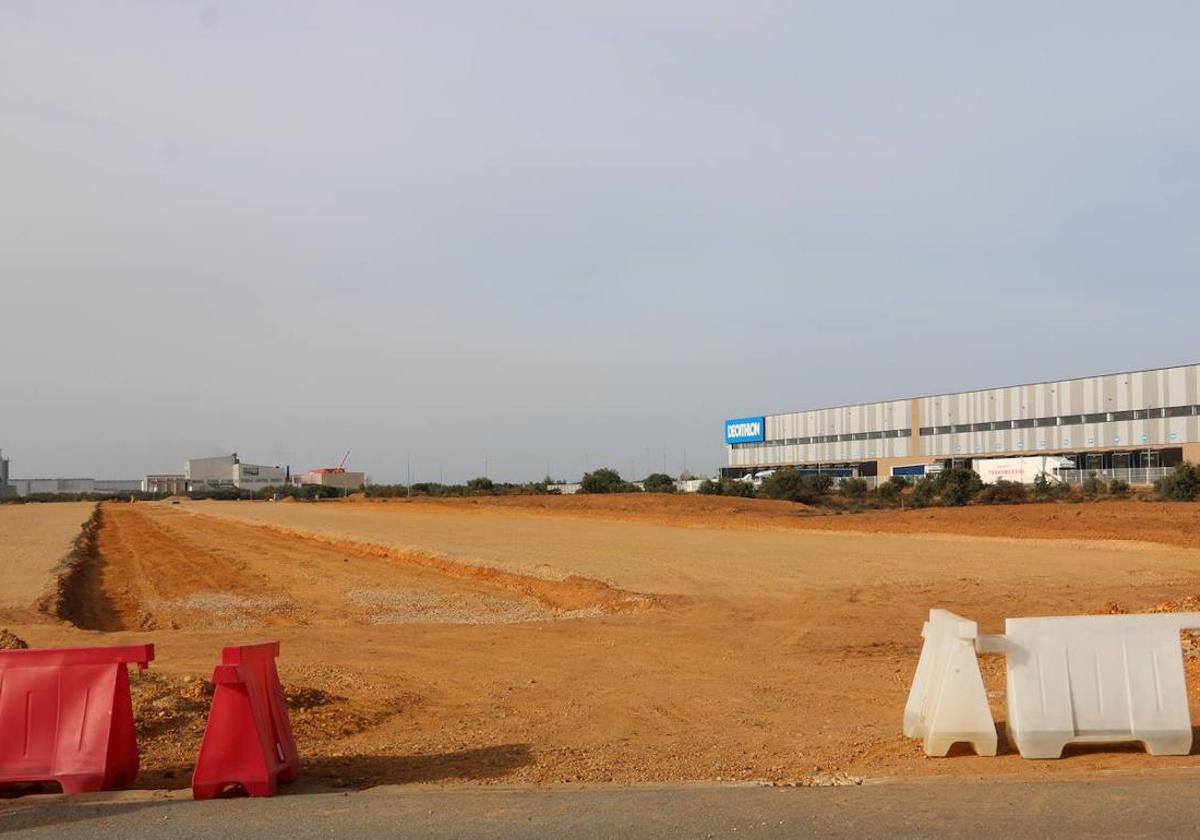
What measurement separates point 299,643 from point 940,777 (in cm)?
974

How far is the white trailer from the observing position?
75062mm

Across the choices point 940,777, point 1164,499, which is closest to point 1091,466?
point 1164,499

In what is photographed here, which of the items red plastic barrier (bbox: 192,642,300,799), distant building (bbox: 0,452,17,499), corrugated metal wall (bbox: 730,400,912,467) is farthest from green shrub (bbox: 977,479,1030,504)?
distant building (bbox: 0,452,17,499)

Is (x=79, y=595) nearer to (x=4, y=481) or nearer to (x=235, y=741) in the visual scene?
(x=235, y=741)

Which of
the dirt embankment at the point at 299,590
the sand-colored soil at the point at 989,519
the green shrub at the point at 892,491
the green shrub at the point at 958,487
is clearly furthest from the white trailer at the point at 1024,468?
the dirt embankment at the point at 299,590

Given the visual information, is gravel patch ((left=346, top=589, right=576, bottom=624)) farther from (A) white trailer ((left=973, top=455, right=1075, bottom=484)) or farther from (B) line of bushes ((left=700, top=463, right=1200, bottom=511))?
(A) white trailer ((left=973, top=455, right=1075, bottom=484))

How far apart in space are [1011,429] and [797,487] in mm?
15377

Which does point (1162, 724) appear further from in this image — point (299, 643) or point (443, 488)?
point (443, 488)

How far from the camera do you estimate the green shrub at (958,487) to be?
66.5 m

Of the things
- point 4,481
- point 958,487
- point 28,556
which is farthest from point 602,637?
point 4,481

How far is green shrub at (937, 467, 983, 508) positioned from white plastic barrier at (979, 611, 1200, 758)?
58062 mm

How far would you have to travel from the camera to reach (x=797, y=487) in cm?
8456

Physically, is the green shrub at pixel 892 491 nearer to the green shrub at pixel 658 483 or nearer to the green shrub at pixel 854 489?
the green shrub at pixel 854 489

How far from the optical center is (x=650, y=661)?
1415 centimetres
